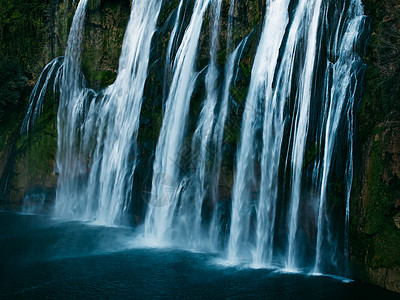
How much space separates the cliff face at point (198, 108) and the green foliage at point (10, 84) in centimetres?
39

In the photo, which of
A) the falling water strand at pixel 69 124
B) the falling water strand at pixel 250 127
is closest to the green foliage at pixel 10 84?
the falling water strand at pixel 69 124

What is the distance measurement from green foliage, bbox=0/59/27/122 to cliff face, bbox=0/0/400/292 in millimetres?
390

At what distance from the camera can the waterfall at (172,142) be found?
533 inches

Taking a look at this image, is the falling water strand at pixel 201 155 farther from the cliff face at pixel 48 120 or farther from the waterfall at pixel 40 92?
the waterfall at pixel 40 92

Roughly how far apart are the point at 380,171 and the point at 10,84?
1602cm

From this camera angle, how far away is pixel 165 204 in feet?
44.8

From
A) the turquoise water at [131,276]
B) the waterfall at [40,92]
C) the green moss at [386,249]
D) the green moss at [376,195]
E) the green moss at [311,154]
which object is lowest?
the turquoise water at [131,276]

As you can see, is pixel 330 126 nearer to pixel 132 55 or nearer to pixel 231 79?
pixel 231 79

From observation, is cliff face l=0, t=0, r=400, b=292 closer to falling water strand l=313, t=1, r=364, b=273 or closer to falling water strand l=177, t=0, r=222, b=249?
falling water strand l=313, t=1, r=364, b=273

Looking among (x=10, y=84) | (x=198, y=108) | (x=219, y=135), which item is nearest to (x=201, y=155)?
(x=219, y=135)

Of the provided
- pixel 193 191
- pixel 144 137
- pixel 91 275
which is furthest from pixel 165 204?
pixel 91 275

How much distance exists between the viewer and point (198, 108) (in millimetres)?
13492

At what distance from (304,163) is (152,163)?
581 centimetres

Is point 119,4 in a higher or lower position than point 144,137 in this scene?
higher
